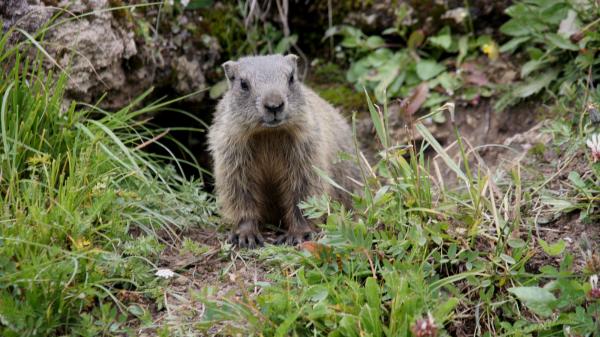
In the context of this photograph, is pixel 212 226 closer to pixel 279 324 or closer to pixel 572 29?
pixel 279 324

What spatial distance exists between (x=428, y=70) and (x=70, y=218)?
4.00 m

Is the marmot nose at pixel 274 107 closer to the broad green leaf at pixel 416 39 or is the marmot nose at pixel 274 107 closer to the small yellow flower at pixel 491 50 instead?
the broad green leaf at pixel 416 39

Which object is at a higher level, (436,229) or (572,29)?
(572,29)

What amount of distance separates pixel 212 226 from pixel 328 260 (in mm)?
1717

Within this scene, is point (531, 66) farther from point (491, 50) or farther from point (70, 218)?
point (70, 218)

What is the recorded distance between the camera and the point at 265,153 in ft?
17.4

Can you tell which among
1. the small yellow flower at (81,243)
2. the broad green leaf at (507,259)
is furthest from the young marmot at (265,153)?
the broad green leaf at (507,259)

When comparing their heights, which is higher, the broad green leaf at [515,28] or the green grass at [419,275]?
the broad green leaf at [515,28]

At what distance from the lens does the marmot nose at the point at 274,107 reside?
475 centimetres

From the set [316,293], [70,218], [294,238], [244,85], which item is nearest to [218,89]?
[244,85]

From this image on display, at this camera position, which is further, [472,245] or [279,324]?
[472,245]

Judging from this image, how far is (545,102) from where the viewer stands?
6.34 metres

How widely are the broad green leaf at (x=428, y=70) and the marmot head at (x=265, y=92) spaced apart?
6.55 ft

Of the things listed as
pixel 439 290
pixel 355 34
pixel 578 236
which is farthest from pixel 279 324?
pixel 355 34
